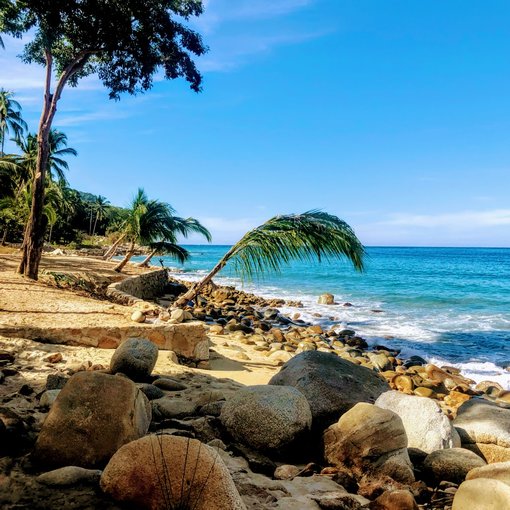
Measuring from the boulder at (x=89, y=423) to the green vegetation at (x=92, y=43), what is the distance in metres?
9.47

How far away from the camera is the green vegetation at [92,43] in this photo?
35.8ft

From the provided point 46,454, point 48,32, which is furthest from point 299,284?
point 46,454

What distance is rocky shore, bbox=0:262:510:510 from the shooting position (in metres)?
2.53

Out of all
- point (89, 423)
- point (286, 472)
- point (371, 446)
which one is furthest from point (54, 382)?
point (371, 446)

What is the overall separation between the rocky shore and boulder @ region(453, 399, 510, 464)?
0.01 meters

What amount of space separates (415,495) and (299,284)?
3457cm

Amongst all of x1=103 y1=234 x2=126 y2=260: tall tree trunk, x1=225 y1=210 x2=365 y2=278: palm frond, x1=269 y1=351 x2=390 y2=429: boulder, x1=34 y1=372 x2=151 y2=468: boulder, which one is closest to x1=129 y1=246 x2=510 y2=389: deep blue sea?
x1=225 y1=210 x2=365 y2=278: palm frond

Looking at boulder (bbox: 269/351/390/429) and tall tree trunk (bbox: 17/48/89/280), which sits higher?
tall tree trunk (bbox: 17/48/89/280)

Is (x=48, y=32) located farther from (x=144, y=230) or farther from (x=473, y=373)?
(x=473, y=373)

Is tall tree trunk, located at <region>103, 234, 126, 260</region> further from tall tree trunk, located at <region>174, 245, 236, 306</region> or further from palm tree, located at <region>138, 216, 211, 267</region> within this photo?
tall tree trunk, located at <region>174, 245, 236, 306</region>

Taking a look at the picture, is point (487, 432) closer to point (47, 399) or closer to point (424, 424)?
point (424, 424)

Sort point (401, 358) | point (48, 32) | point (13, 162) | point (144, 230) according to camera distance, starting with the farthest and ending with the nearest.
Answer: point (13, 162) → point (144, 230) → point (401, 358) → point (48, 32)

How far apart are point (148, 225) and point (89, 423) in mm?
17965

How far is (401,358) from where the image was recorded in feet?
44.2
